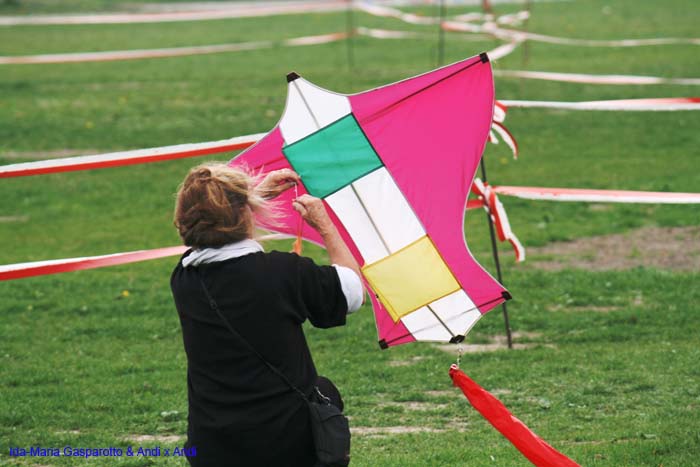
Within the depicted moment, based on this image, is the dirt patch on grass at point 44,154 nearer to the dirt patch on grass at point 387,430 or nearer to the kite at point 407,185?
the dirt patch on grass at point 387,430

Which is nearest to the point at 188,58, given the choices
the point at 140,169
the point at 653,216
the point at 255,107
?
the point at 255,107

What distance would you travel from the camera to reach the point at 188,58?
2372 centimetres

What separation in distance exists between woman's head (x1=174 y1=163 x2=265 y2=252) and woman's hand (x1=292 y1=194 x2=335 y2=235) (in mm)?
279

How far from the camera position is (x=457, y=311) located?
4.74 metres

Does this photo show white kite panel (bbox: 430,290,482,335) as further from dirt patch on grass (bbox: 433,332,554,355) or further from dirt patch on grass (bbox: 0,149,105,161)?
dirt patch on grass (bbox: 0,149,105,161)

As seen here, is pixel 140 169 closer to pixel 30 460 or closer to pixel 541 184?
pixel 541 184

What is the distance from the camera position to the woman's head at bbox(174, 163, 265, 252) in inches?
145

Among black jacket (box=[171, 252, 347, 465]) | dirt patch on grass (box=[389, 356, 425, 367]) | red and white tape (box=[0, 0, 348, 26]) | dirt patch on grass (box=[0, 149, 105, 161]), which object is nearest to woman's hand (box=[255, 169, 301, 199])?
black jacket (box=[171, 252, 347, 465])

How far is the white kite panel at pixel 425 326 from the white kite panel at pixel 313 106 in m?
0.91

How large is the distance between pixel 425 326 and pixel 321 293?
106 cm

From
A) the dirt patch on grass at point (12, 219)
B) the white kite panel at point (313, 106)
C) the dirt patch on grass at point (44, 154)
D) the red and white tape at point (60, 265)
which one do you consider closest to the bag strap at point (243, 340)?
the white kite panel at point (313, 106)

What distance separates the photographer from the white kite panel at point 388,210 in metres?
4.68

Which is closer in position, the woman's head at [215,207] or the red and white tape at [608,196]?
the woman's head at [215,207]

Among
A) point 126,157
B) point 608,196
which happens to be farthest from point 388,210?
point 608,196
